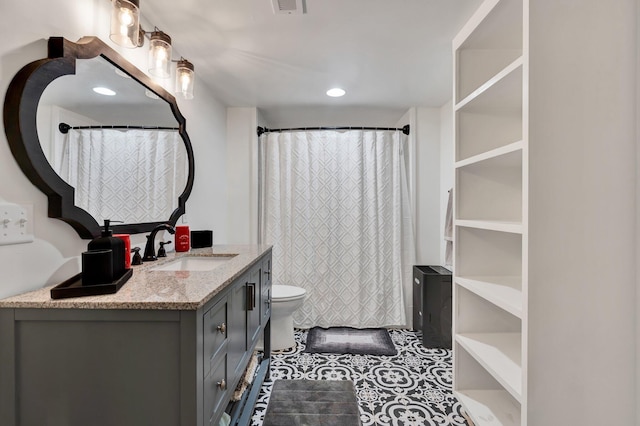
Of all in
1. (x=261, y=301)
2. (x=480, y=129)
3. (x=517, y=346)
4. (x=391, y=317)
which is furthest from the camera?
(x=391, y=317)

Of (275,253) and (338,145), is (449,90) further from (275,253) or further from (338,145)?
(275,253)

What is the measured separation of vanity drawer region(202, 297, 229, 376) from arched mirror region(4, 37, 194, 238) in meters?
0.64

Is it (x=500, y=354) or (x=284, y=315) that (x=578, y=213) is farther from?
(x=284, y=315)

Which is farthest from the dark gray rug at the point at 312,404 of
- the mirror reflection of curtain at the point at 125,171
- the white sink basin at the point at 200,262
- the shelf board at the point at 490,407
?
the mirror reflection of curtain at the point at 125,171

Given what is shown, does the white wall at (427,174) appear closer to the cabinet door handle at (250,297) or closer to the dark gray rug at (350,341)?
the dark gray rug at (350,341)

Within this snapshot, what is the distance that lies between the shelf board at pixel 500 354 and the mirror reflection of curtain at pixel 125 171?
5.42ft

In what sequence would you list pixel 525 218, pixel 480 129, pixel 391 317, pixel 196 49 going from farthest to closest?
pixel 391 317 → pixel 196 49 → pixel 480 129 → pixel 525 218

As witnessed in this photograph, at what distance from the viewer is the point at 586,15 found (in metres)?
0.98

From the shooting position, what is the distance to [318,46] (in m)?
1.97

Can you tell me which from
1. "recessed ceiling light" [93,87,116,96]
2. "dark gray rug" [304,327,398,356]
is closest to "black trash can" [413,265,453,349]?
"dark gray rug" [304,327,398,356]

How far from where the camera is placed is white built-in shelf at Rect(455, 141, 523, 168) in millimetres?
1028

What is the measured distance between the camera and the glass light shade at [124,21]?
126cm

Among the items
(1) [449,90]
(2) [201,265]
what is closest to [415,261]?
(1) [449,90]

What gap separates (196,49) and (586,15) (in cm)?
194
